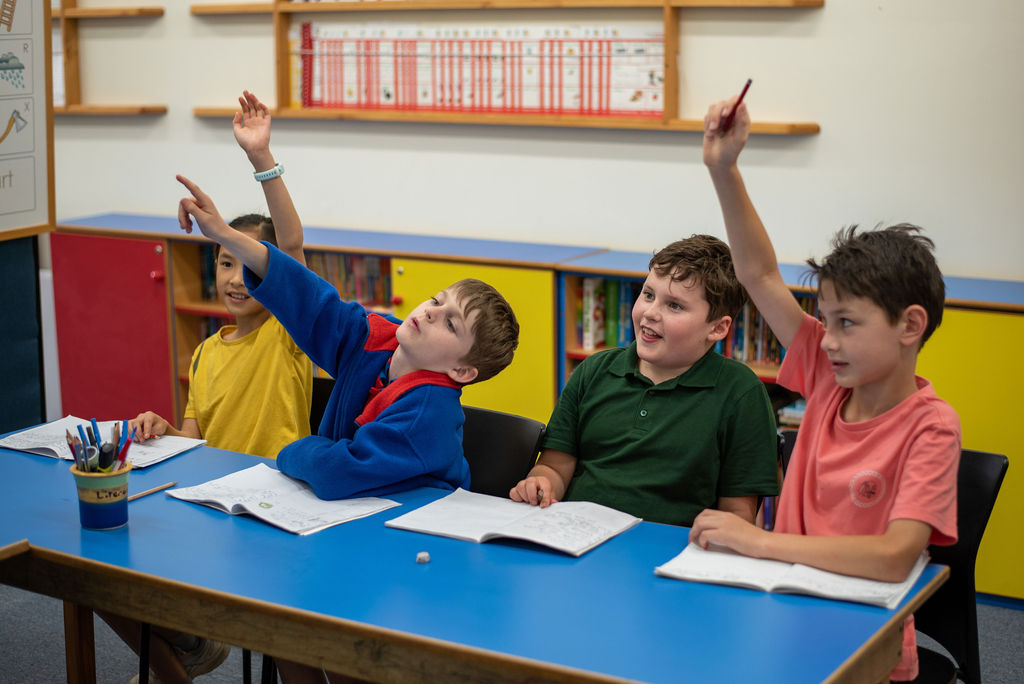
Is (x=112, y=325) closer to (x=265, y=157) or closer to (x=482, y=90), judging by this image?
(x=482, y=90)

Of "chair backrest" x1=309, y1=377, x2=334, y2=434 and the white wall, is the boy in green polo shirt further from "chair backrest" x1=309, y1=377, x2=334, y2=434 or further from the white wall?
the white wall

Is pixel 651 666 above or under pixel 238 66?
under

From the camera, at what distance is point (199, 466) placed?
217 cm

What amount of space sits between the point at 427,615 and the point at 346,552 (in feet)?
0.89

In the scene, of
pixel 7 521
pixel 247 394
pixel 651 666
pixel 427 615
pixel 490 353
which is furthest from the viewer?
pixel 247 394

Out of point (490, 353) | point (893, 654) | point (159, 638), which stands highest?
point (490, 353)

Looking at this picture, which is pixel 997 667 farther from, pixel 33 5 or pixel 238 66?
pixel 238 66

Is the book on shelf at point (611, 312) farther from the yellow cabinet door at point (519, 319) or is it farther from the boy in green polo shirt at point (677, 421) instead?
the boy in green polo shirt at point (677, 421)

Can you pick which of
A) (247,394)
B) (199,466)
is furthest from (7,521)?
(247,394)

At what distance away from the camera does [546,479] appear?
1.98 meters

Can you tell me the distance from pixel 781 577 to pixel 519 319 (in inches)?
84.7

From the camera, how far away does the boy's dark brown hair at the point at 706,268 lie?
7.04 feet

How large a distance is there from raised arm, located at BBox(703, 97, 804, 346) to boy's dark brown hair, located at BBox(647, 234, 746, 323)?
274 mm

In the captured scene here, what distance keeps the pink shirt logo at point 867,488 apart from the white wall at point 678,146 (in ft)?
6.62
